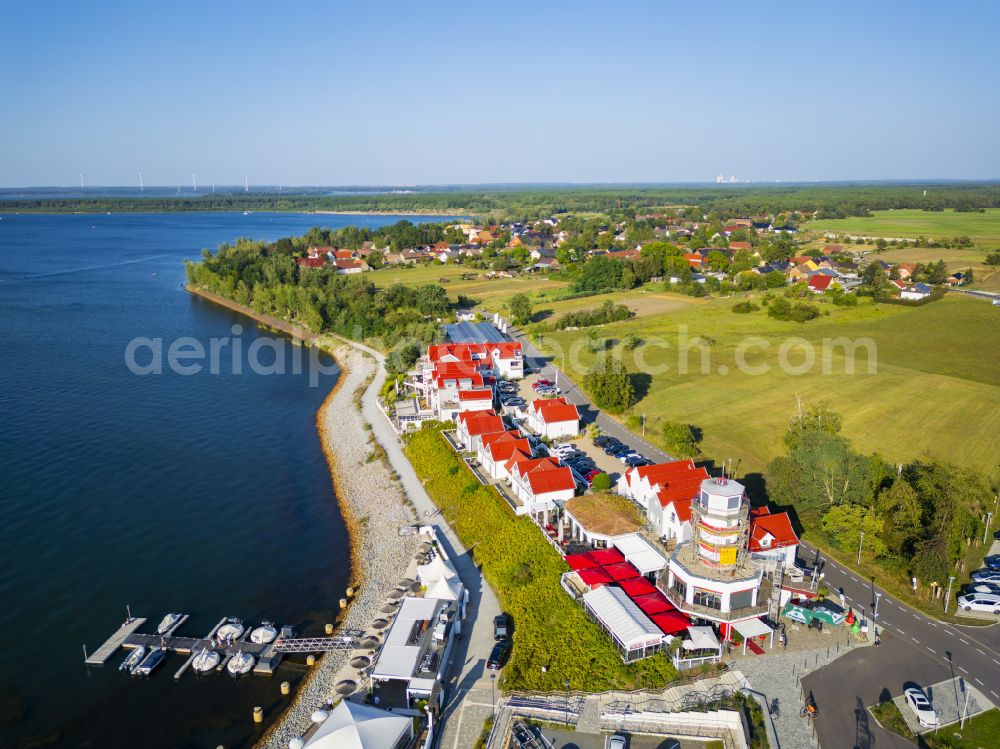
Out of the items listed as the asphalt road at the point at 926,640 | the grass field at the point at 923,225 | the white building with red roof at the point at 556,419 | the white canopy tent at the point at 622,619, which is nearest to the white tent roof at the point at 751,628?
the white canopy tent at the point at 622,619

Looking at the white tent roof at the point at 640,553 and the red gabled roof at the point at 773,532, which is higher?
the red gabled roof at the point at 773,532

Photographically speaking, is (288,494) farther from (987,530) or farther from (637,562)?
(987,530)

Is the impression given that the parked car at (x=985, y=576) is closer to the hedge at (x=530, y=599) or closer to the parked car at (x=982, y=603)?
the parked car at (x=982, y=603)

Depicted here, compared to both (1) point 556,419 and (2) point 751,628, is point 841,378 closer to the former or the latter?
(1) point 556,419

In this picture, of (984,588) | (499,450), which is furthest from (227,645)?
(984,588)

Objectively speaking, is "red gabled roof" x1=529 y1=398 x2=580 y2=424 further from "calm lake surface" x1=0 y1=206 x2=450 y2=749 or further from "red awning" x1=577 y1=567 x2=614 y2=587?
"red awning" x1=577 y1=567 x2=614 y2=587

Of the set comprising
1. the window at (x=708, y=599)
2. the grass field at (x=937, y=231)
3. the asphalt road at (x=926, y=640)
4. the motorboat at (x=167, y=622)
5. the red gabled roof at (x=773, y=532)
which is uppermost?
the grass field at (x=937, y=231)

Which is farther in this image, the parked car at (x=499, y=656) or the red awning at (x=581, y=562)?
the red awning at (x=581, y=562)
